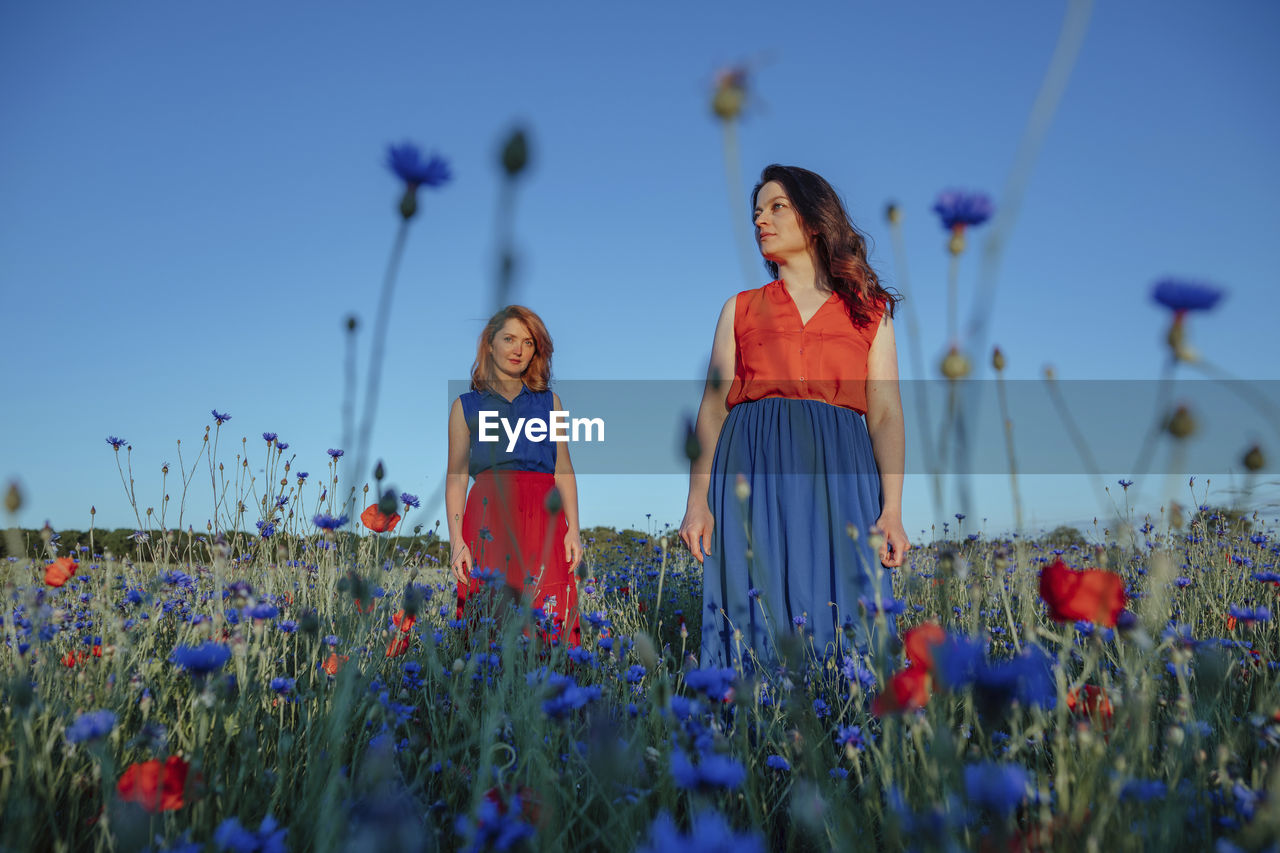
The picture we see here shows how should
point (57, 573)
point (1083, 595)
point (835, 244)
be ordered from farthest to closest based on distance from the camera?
point (835, 244)
point (57, 573)
point (1083, 595)

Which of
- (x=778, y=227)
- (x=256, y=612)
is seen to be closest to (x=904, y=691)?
(x=256, y=612)

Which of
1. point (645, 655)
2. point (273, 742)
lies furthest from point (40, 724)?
point (645, 655)

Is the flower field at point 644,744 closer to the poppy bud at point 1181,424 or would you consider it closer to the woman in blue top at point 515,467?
the poppy bud at point 1181,424

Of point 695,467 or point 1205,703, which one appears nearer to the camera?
point 1205,703

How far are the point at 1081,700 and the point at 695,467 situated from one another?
1.38 meters

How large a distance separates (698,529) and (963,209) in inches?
59.8

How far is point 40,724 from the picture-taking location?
54.9 inches

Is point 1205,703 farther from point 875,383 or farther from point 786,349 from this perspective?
point 786,349

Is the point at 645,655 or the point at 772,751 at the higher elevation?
the point at 645,655

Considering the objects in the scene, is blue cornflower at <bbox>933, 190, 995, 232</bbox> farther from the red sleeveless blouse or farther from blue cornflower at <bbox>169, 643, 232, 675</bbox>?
blue cornflower at <bbox>169, 643, 232, 675</bbox>

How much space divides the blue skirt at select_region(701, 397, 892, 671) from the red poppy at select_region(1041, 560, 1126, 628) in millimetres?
1148

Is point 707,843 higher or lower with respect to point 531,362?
lower

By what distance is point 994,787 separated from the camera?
26.7 inches

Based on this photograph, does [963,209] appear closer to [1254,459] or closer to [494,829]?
[1254,459]
